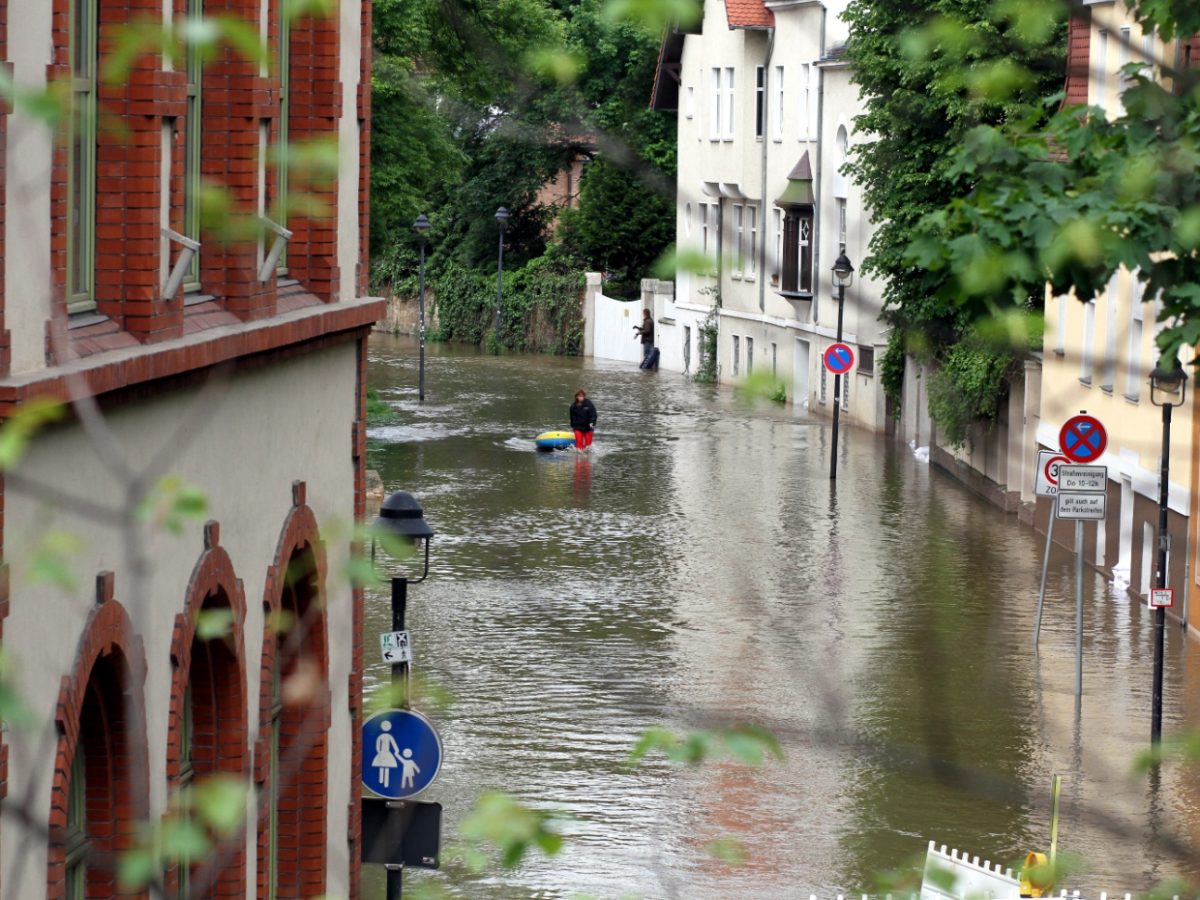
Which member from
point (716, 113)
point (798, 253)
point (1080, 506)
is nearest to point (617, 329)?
point (716, 113)

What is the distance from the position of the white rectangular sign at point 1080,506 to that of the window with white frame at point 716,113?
40988 millimetres

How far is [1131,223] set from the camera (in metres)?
4.87

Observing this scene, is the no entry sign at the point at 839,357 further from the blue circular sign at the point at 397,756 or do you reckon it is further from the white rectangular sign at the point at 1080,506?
the blue circular sign at the point at 397,756

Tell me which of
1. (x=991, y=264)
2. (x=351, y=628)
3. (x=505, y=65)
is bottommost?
(x=351, y=628)

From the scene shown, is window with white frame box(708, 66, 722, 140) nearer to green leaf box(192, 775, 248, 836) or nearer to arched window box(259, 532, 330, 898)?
arched window box(259, 532, 330, 898)

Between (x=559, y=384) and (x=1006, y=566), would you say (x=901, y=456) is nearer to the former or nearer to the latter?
(x=1006, y=566)

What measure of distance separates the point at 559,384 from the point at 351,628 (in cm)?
4660

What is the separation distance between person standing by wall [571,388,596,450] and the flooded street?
0.76 meters

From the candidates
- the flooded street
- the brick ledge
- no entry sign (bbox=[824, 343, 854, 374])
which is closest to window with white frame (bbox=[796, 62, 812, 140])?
the flooded street

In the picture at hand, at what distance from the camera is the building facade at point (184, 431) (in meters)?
7.68

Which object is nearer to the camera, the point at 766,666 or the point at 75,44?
the point at 75,44

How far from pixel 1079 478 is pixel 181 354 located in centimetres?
1346

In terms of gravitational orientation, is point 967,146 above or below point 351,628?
above

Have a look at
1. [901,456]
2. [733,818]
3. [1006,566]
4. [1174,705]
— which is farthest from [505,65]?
[901,456]
